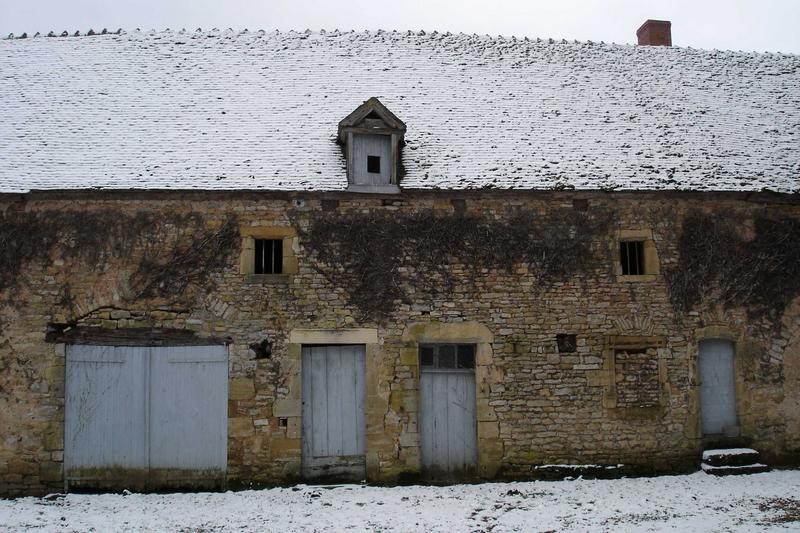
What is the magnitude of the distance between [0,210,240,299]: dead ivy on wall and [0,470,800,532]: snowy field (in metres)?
3.09

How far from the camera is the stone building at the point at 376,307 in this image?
8.92m

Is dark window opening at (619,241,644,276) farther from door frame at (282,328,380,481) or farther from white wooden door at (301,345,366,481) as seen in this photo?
white wooden door at (301,345,366,481)

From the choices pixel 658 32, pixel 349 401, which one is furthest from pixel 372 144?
pixel 658 32

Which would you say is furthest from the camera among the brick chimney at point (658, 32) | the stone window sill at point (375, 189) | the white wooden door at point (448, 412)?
the brick chimney at point (658, 32)

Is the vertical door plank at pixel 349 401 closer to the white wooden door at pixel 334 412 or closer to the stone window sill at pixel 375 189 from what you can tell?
the white wooden door at pixel 334 412

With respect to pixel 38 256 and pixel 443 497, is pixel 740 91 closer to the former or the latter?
pixel 443 497

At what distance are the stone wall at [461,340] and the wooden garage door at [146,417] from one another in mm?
205

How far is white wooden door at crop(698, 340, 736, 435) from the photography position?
31.8 feet

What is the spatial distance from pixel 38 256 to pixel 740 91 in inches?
539

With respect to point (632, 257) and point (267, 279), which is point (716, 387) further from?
point (267, 279)

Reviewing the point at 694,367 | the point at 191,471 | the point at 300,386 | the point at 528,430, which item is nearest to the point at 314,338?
the point at 300,386

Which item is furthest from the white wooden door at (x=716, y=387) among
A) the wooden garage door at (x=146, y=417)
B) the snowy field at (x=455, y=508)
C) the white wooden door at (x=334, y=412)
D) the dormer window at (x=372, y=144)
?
the wooden garage door at (x=146, y=417)

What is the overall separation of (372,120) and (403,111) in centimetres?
160

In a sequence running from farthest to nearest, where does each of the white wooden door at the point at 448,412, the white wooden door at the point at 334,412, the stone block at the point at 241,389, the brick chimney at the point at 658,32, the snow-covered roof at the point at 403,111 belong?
the brick chimney at the point at 658,32 → the snow-covered roof at the point at 403,111 → the white wooden door at the point at 448,412 → the white wooden door at the point at 334,412 → the stone block at the point at 241,389
